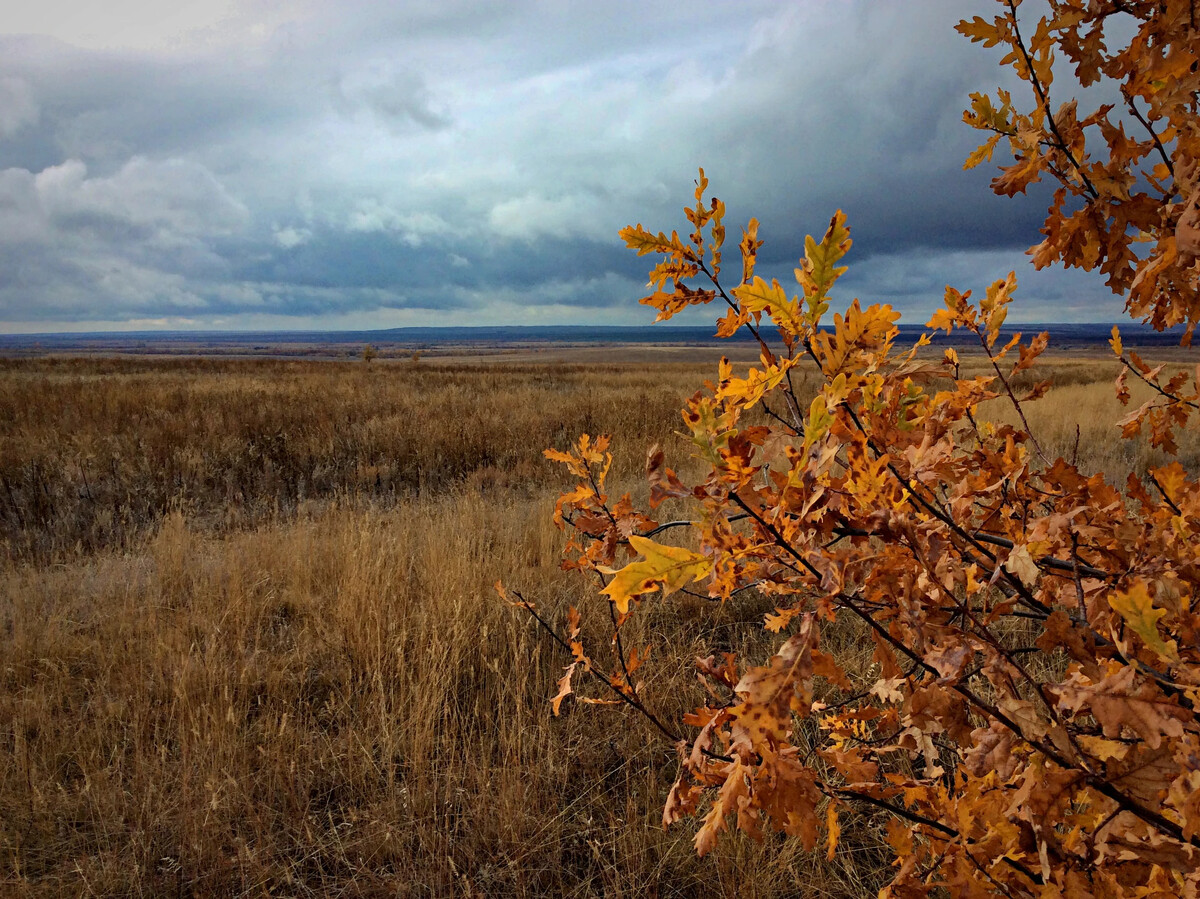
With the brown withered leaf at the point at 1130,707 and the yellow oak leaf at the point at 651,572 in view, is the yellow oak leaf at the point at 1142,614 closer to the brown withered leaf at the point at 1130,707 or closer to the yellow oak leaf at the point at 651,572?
the brown withered leaf at the point at 1130,707

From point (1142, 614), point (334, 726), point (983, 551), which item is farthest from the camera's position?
point (334, 726)

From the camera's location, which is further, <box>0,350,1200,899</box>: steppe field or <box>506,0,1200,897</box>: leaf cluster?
<box>0,350,1200,899</box>: steppe field

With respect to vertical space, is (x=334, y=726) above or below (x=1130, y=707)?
below

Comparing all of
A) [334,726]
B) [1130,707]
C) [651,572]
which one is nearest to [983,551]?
[1130,707]

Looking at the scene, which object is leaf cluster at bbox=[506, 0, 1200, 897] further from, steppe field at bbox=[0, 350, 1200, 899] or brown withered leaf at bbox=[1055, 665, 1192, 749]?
steppe field at bbox=[0, 350, 1200, 899]

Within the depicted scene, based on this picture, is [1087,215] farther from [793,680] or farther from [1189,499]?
[793,680]

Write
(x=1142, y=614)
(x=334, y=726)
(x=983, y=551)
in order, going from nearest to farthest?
(x=1142, y=614) → (x=983, y=551) → (x=334, y=726)

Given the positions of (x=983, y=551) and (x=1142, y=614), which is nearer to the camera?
(x=1142, y=614)

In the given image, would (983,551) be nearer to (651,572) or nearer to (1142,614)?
(1142,614)

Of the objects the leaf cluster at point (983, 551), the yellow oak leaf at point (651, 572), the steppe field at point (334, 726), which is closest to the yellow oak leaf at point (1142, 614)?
the leaf cluster at point (983, 551)

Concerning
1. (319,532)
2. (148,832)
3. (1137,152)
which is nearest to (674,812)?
(1137,152)

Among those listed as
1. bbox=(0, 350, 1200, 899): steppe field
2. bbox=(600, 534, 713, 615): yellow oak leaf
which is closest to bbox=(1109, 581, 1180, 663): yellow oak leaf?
bbox=(600, 534, 713, 615): yellow oak leaf

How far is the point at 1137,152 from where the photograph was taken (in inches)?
35.4

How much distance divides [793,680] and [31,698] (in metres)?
3.38
